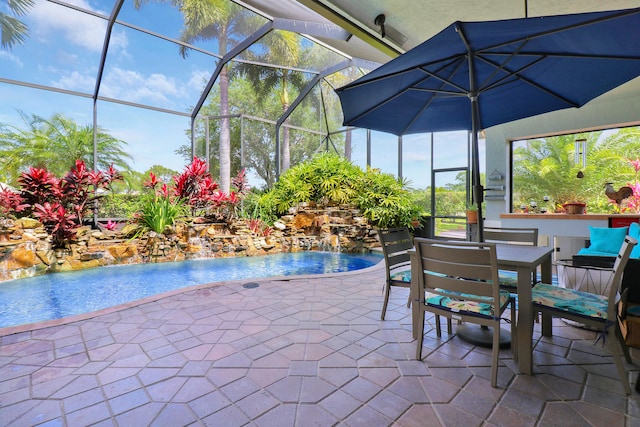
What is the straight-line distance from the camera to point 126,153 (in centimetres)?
902

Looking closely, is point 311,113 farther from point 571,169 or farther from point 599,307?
point 599,307

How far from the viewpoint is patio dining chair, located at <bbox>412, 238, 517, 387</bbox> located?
1825 mm

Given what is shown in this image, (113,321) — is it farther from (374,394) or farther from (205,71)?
(205,71)

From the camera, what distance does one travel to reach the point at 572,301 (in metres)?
1.99

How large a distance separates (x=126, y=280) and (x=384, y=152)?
7.96 metres

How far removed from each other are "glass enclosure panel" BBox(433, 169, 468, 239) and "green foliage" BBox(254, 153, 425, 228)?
0.56 metres

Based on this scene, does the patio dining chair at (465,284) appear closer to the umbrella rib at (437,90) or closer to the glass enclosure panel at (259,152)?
the umbrella rib at (437,90)

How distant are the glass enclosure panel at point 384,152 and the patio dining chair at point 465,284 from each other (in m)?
8.01

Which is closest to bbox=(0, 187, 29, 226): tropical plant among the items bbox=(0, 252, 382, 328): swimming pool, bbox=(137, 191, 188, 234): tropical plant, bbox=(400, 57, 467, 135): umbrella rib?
bbox=(0, 252, 382, 328): swimming pool

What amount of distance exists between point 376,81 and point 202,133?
8540mm

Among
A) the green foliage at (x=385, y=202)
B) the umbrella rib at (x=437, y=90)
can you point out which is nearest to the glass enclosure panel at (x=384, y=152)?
the green foliage at (x=385, y=202)

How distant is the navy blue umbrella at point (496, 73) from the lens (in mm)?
1909

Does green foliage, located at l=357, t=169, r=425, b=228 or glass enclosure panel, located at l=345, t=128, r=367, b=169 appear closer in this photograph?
green foliage, located at l=357, t=169, r=425, b=228

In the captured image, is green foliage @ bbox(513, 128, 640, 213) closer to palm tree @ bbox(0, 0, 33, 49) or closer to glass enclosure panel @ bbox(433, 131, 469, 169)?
glass enclosure panel @ bbox(433, 131, 469, 169)
